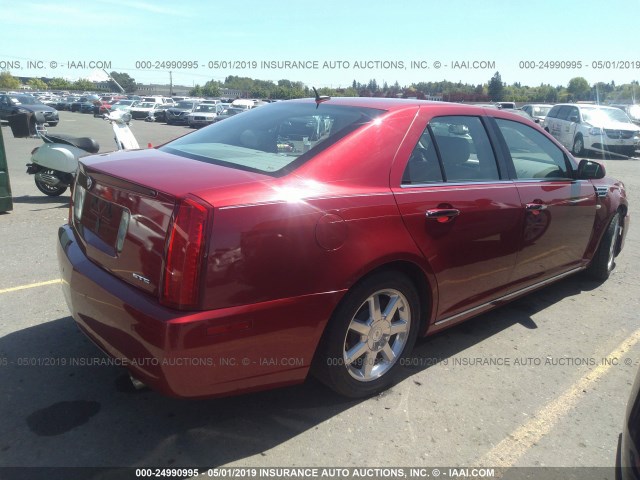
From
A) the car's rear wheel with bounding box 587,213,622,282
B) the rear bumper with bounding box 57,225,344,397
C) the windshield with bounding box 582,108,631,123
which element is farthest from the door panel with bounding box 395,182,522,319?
the windshield with bounding box 582,108,631,123

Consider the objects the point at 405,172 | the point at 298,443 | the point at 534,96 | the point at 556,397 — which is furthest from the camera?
the point at 534,96

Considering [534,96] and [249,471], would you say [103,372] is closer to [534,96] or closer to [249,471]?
[249,471]

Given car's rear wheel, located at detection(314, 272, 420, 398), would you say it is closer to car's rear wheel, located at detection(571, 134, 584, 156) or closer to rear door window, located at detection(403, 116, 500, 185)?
rear door window, located at detection(403, 116, 500, 185)

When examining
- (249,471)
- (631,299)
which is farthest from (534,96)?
(249,471)

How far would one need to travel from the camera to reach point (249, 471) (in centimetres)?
243

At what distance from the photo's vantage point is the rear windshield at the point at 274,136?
9.30 ft

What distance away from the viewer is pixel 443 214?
3084 mm

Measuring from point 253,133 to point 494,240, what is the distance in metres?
1.72


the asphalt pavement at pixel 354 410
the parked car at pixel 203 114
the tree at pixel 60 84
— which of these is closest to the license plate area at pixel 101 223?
the asphalt pavement at pixel 354 410

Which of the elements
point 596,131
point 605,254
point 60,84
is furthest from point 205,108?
point 60,84

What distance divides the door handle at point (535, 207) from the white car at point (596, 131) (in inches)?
675

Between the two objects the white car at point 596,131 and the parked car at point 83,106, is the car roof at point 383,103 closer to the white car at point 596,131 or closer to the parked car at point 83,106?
the white car at point 596,131

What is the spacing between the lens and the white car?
1883cm

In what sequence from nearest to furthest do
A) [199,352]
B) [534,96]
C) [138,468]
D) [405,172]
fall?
1. [199,352]
2. [138,468]
3. [405,172]
4. [534,96]
